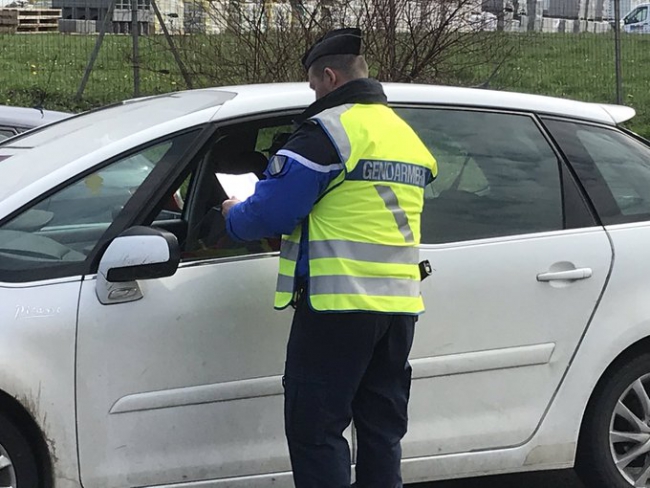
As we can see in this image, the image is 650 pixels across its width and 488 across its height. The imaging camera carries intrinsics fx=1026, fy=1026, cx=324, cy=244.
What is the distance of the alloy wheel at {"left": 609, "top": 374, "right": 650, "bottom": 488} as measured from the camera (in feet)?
13.0

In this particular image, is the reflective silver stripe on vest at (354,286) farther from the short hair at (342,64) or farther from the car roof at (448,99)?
the car roof at (448,99)

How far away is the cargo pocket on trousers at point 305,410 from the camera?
3.16 m

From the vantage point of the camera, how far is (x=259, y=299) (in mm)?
3486

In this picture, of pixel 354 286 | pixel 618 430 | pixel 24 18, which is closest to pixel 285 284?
pixel 354 286

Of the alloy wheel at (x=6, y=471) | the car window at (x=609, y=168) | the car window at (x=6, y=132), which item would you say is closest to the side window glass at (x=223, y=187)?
the alloy wheel at (x=6, y=471)

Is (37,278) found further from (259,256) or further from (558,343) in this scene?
(558,343)

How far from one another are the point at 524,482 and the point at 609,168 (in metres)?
1.50

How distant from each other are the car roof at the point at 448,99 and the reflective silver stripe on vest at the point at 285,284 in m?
0.74

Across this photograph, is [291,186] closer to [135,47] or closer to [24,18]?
[135,47]

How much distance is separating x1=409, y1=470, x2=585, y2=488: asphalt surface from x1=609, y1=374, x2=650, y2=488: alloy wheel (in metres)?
0.59

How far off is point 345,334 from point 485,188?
1.07m

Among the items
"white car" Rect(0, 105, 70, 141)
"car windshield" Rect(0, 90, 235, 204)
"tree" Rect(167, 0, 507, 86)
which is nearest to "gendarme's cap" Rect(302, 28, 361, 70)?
"car windshield" Rect(0, 90, 235, 204)

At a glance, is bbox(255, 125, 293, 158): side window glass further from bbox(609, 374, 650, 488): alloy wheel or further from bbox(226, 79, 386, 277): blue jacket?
bbox(609, 374, 650, 488): alloy wheel

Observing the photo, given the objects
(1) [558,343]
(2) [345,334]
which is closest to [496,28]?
(1) [558,343]
